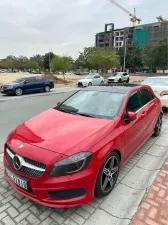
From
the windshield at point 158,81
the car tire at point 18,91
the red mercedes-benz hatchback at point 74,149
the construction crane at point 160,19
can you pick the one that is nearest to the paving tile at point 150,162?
the red mercedes-benz hatchback at point 74,149

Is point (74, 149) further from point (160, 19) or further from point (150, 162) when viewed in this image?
point (160, 19)

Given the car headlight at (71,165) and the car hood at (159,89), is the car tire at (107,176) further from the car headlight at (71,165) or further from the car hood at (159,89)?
the car hood at (159,89)

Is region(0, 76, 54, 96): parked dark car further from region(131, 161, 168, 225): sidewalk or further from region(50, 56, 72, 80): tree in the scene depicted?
region(131, 161, 168, 225): sidewalk

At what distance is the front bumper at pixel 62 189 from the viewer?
2207 mm

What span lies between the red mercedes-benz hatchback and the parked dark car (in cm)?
1211

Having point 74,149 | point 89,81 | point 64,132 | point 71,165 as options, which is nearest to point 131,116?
point 64,132

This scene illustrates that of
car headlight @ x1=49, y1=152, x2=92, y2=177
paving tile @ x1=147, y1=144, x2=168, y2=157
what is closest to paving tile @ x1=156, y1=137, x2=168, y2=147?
paving tile @ x1=147, y1=144, x2=168, y2=157

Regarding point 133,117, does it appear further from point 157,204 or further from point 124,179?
point 157,204

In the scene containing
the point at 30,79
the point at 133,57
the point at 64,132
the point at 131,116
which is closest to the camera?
the point at 64,132

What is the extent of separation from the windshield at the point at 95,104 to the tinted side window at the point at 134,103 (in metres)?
0.18

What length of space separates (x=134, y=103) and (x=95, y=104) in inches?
30.3

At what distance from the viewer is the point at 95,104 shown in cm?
358

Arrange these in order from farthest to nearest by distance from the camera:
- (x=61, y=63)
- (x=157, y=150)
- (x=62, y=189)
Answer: (x=61, y=63)
(x=157, y=150)
(x=62, y=189)

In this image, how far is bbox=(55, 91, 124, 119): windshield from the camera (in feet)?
10.8
